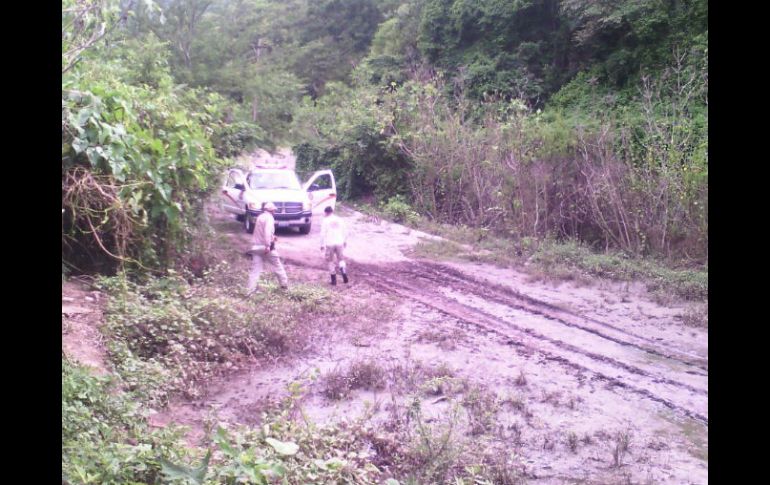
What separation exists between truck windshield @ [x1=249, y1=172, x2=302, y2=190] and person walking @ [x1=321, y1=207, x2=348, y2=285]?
4334mm

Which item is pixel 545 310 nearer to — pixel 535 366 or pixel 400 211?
pixel 535 366

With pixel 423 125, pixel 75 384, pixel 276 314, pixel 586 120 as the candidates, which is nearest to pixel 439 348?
pixel 276 314

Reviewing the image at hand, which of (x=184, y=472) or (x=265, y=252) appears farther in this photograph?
(x=265, y=252)

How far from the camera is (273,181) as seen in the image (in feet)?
47.8

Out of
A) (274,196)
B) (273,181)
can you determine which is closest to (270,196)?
(274,196)

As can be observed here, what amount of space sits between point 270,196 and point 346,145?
19.0 feet

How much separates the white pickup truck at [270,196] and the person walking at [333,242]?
343cm

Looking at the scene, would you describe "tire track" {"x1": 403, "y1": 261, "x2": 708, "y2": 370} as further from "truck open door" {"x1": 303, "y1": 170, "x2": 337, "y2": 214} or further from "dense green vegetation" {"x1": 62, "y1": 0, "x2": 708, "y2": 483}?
"truck open door" {"x1": 303, "y1": 170, "x2": 337, "y2": 214}

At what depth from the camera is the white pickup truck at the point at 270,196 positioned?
44.7ft

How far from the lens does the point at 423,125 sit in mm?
17156

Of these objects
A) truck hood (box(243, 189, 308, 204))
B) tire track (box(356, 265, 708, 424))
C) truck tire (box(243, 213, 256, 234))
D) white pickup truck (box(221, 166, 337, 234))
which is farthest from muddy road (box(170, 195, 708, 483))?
truck hood (box(243, 189, 308, 204))

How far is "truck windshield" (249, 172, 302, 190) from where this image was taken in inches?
565
